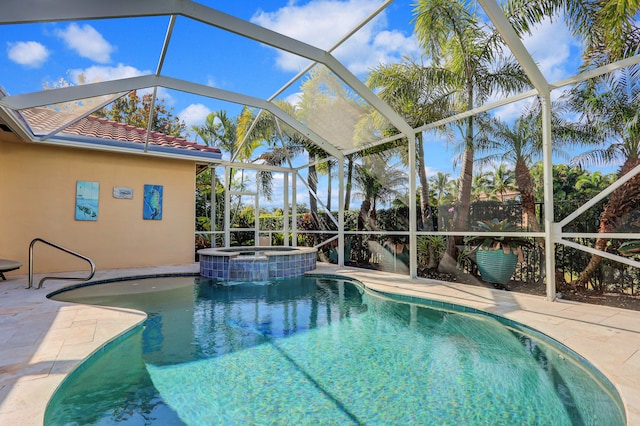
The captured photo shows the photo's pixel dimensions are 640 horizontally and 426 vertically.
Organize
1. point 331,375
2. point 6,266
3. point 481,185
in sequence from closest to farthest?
point 331,375 < point 481,185 < point 6,266

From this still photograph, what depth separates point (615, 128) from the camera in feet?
16.4

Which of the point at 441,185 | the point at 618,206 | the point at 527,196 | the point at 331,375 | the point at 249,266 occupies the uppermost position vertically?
the point at 441,185

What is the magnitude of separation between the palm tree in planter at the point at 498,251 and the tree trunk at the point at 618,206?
1.05 meters

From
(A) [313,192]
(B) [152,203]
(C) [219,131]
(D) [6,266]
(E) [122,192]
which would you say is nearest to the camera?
(D) [6,266]

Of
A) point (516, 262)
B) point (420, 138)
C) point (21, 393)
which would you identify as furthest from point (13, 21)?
point (516, 262)

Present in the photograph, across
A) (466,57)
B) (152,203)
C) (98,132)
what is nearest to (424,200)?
(466,57)

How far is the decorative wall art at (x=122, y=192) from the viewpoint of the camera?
9703mm

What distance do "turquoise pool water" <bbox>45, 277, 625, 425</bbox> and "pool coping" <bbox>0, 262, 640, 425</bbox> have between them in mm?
146

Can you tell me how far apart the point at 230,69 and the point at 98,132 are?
15.3 feet

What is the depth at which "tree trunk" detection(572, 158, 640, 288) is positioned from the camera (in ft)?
15.6

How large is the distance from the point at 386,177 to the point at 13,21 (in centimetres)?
779

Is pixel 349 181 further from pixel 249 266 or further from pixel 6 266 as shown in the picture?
pixel 6 266

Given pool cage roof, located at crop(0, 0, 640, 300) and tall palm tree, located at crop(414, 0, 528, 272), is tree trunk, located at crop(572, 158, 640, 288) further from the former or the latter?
tall palm tree, located at crop(414, 0, 528, 272)

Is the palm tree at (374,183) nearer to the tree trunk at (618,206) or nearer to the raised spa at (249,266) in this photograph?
the raised spa at (249,266)
